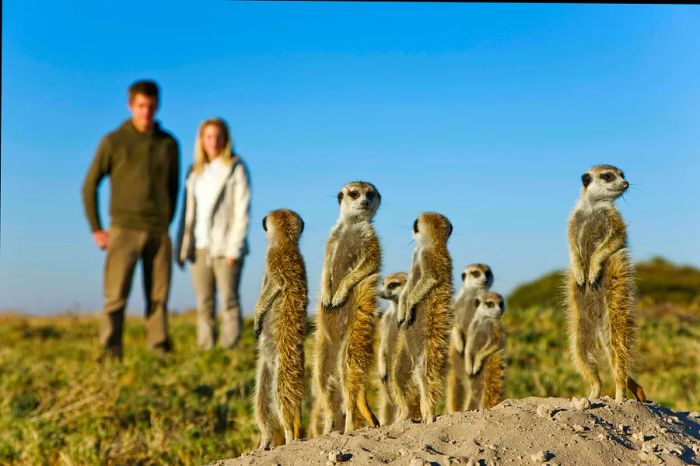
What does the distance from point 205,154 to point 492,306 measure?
8.08 meters

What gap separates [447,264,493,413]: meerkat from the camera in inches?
243

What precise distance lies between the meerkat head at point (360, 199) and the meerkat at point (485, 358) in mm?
1616

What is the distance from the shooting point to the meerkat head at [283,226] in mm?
4754

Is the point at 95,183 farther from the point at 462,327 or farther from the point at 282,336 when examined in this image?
the point at 282,336

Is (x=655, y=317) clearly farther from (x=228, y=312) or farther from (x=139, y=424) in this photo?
(x=139, y=424)

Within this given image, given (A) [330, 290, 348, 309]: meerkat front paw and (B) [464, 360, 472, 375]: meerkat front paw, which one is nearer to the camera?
(A) [330, 290, 348, 309]: meerkat front paw

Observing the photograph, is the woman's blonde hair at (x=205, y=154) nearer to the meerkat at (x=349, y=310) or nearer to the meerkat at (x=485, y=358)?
the meerkat at (x=485, y=358)

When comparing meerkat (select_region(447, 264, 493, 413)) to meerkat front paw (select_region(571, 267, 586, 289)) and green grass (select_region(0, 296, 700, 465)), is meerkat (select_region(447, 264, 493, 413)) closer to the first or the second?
meerkat front paw (select_region(571, 267, 586, 289))

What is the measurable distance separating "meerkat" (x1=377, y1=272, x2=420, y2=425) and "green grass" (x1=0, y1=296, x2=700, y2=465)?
129 centimetres

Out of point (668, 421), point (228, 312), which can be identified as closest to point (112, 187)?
point (228, 312)

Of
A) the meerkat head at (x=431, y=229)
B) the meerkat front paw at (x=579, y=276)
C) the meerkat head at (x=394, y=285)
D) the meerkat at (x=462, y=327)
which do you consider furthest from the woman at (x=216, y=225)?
the meerkat front paw at (x=579, y=276)

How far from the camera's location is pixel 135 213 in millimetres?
13000

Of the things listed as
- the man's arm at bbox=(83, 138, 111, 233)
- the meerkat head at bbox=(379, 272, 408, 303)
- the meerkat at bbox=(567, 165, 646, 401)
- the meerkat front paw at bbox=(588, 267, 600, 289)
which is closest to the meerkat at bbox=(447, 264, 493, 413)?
the meerkat head at bbox=(379, 272, 408, 303)

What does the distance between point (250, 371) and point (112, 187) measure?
4382 millimetres
